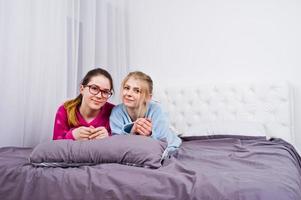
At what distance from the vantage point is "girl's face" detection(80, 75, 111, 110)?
6.39ft

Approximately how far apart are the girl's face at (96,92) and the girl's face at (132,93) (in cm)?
13

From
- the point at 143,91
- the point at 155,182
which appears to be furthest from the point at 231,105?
the point at 155,182

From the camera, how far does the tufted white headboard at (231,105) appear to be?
8.86 ft

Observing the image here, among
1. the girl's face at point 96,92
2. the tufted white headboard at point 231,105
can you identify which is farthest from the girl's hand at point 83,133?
the tufted white headboard at point 231,105

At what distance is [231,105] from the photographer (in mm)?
2883

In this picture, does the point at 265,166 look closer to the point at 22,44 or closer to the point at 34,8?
the point at 22,44

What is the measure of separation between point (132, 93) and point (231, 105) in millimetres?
1336

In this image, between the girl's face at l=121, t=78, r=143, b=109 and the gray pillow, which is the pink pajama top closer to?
the girl's face at l=121, t=78, r=143, b=109

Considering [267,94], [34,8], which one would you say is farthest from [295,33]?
[34,8]

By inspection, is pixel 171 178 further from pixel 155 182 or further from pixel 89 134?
pixel 89 134

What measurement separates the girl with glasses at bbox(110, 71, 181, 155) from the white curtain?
0.63m

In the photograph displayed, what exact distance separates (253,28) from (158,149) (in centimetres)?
201

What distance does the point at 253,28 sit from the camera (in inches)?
115

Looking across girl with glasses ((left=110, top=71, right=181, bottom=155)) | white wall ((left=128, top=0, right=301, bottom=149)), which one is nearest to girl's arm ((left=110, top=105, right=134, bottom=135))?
girl with glasses ((left=110, top=71, right=181, bottom=155))
